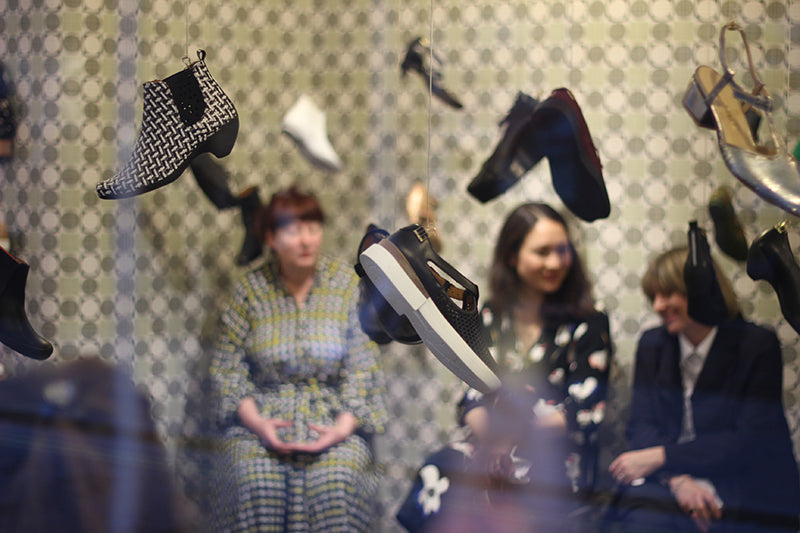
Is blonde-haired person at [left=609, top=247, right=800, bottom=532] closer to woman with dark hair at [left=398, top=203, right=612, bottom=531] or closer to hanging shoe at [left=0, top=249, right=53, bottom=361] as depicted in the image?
woman with dark hair at [left=398, top=203, right=612, bottom=531]

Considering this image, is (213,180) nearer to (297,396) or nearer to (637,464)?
(297,396)

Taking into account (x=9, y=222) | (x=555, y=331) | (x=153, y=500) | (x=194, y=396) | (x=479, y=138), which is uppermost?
(x=479, y=138)

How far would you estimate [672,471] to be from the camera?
5.91ft

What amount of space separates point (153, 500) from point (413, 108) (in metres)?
1.42

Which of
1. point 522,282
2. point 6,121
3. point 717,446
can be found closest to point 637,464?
point 717,446

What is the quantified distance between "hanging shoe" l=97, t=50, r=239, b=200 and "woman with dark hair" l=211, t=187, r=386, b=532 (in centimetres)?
105

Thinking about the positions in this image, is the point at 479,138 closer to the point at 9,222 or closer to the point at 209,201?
the point at 209,201

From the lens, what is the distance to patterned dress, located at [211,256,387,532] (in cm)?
201

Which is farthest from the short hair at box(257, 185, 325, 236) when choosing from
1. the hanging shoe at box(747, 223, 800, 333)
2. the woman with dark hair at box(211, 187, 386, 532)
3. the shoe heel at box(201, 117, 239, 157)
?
the hanging shoe at box(747, 223, 800, 333)

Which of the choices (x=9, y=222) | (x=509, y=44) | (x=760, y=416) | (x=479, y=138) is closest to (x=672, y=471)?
(x=760, y=416)

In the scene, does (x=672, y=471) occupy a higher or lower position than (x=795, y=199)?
lower

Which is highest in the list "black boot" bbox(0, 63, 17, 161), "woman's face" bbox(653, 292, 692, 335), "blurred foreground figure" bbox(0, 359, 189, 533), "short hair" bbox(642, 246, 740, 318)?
"black boot" bbox(0, 63, 17, 161)

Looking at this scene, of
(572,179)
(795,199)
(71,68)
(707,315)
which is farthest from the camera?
(71,68)

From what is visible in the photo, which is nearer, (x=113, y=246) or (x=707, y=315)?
(x=707, y=315)
